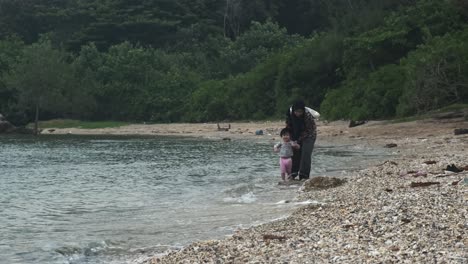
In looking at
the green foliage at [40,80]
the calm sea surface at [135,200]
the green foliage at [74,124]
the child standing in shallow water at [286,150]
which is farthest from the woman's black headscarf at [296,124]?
the green foliage at [40,80]

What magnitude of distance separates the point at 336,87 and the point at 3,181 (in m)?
31.5

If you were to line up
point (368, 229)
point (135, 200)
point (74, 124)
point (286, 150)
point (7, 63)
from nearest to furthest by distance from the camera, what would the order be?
point (368, 229) < point (135, 200) < point (286, 150) < point (74, 124) < point (7, 63)

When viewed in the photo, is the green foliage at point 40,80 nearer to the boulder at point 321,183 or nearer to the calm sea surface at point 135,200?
the calm sea surface at point 135,200

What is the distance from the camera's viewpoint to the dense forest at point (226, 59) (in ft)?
123

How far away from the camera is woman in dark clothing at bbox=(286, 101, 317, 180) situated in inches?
614

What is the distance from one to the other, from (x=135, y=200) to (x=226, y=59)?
55.8 meters

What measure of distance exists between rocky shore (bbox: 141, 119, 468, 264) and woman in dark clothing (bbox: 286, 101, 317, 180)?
1906 millimetres

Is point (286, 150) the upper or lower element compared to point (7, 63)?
lower

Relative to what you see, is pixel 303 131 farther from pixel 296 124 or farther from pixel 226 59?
pixel 226 59

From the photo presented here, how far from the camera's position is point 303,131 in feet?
51.5

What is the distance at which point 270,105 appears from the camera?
174ft

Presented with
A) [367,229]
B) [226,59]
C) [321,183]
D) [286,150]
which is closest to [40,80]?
[226,59]

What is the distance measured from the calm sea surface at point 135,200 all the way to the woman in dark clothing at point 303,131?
0.92 meters

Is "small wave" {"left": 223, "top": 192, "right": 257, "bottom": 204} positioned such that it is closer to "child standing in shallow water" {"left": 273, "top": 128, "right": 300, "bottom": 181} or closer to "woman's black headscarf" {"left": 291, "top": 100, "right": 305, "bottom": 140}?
"child standing in shallow water" {"left": 273, "top": 128, "right": 300, "bottom": 181}
